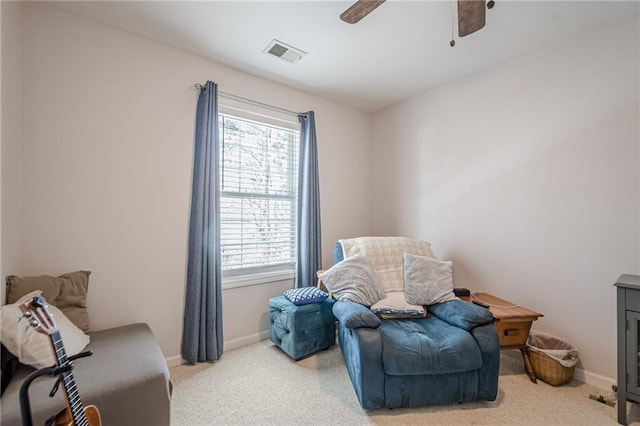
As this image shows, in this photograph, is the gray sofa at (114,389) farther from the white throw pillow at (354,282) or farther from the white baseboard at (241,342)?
the white throw pillow at (354,282)

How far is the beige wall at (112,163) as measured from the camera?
180 centimetres

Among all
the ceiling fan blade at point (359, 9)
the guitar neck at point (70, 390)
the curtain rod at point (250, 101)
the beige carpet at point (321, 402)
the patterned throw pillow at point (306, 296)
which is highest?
the curtain rod at point (250, 101)

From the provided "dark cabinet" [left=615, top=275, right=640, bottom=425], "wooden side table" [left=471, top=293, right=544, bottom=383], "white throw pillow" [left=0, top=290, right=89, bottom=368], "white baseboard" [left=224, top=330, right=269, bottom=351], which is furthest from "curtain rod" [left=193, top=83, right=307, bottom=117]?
"dark cabinet" [left=615, top=275, right=640, bottom=425]

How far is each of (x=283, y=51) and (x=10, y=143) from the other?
1.90 meters

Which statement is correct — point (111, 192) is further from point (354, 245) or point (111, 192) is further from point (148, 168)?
point (354, 245)

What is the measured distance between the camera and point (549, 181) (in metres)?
2.22

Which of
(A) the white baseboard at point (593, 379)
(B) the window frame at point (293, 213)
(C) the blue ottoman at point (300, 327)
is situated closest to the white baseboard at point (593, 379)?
(A) the white baseboard at point (593, 379)

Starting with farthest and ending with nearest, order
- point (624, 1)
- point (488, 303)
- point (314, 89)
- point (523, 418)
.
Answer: point (314, 89) < point (488, 303) < point (624, 1) < point (523, 418)

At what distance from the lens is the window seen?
259 centimetres

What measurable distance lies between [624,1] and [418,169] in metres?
1.85

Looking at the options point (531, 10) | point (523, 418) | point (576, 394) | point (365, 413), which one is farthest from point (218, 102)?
point (576, 394)

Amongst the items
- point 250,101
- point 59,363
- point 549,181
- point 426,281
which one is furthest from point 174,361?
point 549,181

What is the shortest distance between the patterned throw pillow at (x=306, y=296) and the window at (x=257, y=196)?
18.3 inches

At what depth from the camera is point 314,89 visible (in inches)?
120
